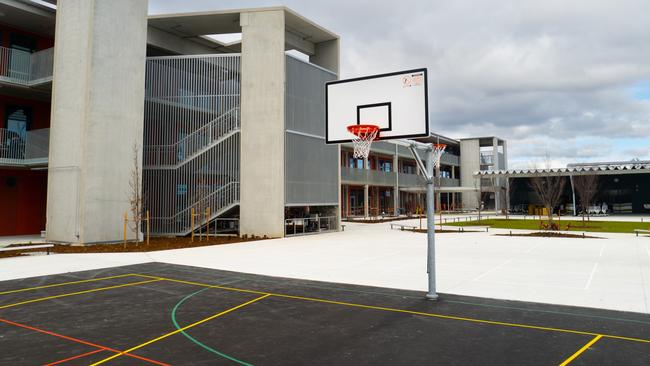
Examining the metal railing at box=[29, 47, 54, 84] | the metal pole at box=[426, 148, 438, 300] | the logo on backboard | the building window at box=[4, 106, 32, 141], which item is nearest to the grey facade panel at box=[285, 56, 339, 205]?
the metal railing at box=[29, 47, 54, 84]

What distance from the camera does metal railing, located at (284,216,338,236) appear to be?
2684 cm

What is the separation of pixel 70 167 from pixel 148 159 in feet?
18.3

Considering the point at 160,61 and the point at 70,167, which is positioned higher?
the point at 160,61

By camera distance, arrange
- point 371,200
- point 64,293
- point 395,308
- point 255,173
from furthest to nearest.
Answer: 1. point 371,200
2. point 255,173
3. point 64,293
4. point 395,308

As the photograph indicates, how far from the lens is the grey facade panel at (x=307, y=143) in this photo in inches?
1029

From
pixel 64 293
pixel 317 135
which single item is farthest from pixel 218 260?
pixel 317 135

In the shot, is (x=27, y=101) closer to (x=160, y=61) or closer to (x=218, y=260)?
(x=160, y=61)

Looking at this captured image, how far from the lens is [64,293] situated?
32.8 feet

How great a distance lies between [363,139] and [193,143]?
603 inches

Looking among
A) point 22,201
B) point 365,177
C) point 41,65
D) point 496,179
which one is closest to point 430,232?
point 41,65

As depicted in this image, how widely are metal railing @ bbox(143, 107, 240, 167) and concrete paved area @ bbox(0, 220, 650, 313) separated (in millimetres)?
7504

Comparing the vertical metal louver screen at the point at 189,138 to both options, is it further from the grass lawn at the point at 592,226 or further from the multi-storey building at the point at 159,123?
the grass lawn at the point at 592,226

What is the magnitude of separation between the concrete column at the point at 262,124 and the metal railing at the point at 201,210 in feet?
2.55

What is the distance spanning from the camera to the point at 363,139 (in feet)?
43.3
